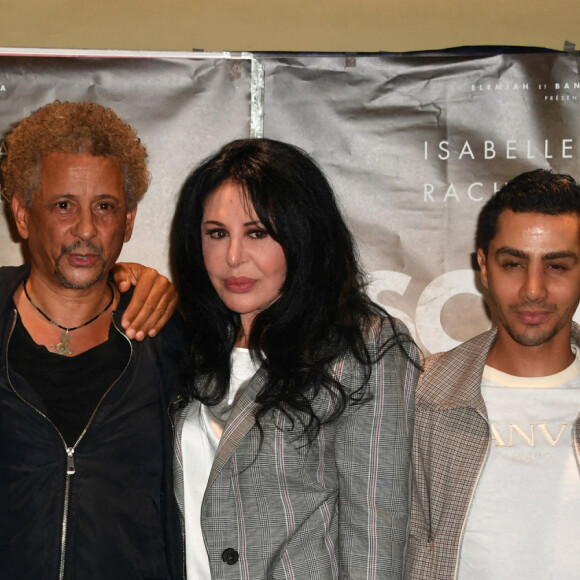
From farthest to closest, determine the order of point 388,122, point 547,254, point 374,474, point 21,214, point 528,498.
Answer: point 388,122 < point 21,214 < point 547,254 < point 528,498 < point 374,474

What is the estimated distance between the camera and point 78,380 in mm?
2240

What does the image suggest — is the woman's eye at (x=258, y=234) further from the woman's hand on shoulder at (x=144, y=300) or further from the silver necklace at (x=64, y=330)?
the silver necklace at (x=64, y=330)

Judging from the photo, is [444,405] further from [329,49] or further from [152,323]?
[329,49]

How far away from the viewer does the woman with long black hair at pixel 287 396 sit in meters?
2.07

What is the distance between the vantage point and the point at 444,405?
2285mm

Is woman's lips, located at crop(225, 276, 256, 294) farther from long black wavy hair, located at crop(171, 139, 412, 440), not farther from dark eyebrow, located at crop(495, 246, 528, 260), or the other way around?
dark eyebrow, located at crop(495, 246, 528, 260)

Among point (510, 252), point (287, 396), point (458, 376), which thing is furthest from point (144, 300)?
point (510, 252)

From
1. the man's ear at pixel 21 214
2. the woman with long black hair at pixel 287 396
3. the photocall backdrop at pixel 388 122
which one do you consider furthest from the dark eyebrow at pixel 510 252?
the man's ear at pixel 21 214

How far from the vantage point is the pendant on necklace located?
90.2 inches

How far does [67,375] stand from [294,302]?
2.04ft

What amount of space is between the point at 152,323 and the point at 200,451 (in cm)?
39

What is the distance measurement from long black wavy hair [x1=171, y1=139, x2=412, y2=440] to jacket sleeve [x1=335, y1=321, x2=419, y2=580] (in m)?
0.04

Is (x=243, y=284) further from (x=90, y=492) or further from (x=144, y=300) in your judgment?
(x=90, y=492)

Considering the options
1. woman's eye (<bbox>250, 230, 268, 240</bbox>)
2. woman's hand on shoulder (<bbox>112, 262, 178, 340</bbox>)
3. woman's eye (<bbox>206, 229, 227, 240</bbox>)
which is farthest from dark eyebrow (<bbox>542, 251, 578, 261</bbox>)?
woman's hand on shoulder (<bbox>112, 262, 178, 340</bbox>)
